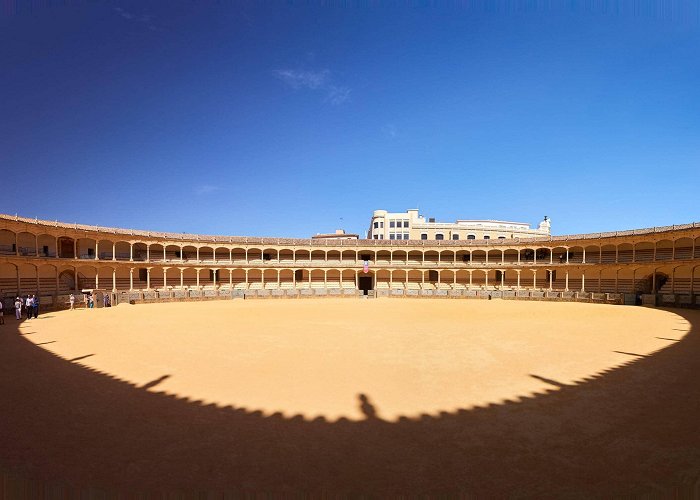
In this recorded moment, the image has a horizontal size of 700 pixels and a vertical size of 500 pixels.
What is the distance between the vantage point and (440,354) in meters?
11.4

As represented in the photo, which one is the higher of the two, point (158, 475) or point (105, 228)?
point (105, 228)

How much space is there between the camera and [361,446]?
18.1 feet

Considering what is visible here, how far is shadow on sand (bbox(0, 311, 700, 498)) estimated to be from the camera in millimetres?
4566

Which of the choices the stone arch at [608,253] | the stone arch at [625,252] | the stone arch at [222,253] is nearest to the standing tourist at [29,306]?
the stone arch at [222,253]

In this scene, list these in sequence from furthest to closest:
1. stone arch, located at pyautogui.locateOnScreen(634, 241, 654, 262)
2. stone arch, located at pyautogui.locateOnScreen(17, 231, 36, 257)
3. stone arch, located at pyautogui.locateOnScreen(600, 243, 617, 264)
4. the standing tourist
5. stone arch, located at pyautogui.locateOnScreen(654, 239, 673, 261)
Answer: stone arch, located at pyautogui.locateOnScreen(600, 243, 617, 264) → stone arch, located at pyautogui.locateOnScreen(634, 241, 654, 262) → stone arch, located at pyautogui.locateOnScreen(654, 239, 673, 261) → stone arch, located at pyautogui.locateOnScreen(17, 231, 36, 257) → the standing tourist

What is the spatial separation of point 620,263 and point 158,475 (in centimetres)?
4277

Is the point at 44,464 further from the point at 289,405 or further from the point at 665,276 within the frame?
the point at 665,276

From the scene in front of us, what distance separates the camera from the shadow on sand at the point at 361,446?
4566 millimetres

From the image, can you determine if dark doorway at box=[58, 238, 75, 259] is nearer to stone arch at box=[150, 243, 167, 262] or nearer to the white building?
stone arch at box=[150, 243, 167, 262]

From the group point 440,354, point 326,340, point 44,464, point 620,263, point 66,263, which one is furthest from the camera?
point 620,263

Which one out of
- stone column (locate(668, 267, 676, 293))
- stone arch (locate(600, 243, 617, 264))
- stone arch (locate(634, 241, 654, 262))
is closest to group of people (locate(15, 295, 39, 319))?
stone column (locate(668, 267, 676, 293))

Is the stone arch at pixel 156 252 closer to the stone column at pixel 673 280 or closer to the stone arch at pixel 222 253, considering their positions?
the stone arch at pixel 222 253

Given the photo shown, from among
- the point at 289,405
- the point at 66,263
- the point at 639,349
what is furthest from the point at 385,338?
the point at 66,263

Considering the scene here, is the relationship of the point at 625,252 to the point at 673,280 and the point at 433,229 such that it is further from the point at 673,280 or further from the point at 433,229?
the point at 433,229
